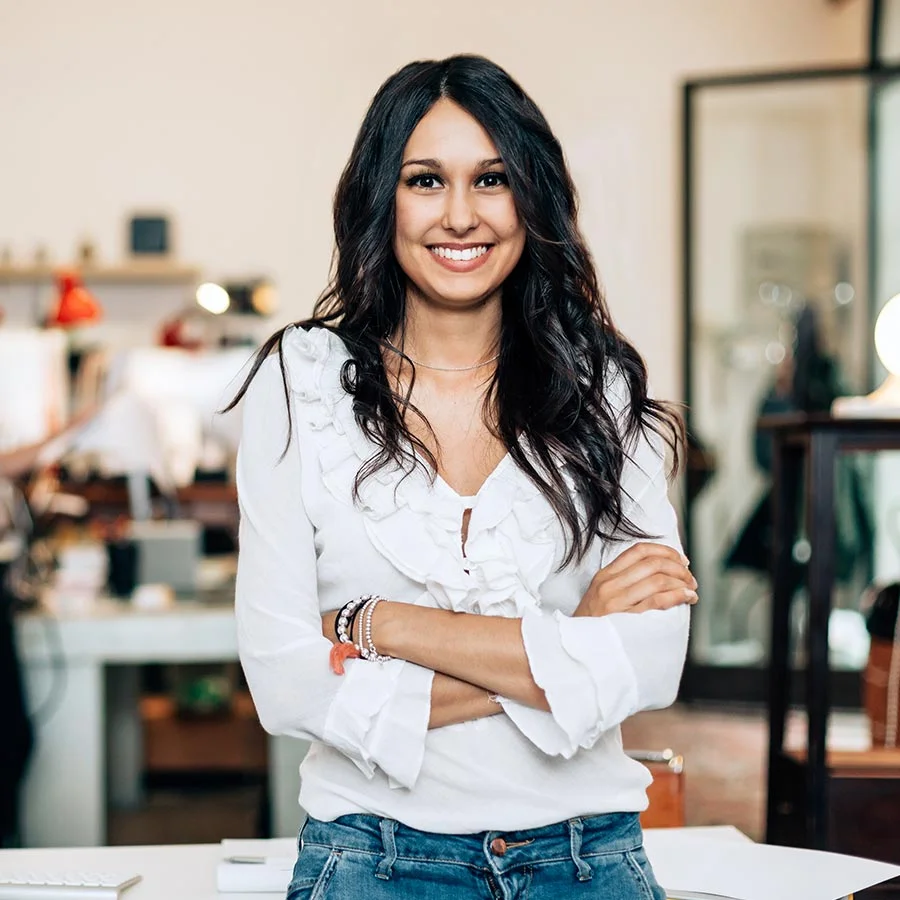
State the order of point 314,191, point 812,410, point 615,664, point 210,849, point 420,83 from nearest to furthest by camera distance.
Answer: point 615,664, point 420,83, point 210,849, point 812,410, point 314,191

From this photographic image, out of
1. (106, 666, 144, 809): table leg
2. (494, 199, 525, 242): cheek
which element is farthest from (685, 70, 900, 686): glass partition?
(494, 199, 525, 242): cheek

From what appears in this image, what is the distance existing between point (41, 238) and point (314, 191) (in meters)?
1.28

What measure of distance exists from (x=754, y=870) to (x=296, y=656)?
642mm

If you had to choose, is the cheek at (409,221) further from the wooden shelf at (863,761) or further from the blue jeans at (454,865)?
the wooden shelf at (863,761)

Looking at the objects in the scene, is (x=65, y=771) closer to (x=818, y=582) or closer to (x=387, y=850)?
(x=818, y=582)

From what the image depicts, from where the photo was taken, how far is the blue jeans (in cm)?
131

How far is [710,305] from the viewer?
5.32 metres

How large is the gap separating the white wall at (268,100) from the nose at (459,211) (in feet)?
13.6

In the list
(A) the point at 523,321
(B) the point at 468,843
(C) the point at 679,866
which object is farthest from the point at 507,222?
(C) the point at 679,866

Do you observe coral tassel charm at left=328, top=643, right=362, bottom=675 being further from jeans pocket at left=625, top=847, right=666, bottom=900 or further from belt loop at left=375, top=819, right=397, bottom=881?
jeans pocket at left=625, top=847, right=666, bottom=900

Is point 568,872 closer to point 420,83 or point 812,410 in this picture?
point 420,83

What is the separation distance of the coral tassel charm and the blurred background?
181 cm

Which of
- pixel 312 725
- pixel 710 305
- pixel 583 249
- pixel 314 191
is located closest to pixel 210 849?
pixel 312 725

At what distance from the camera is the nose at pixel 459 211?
1464 mm
